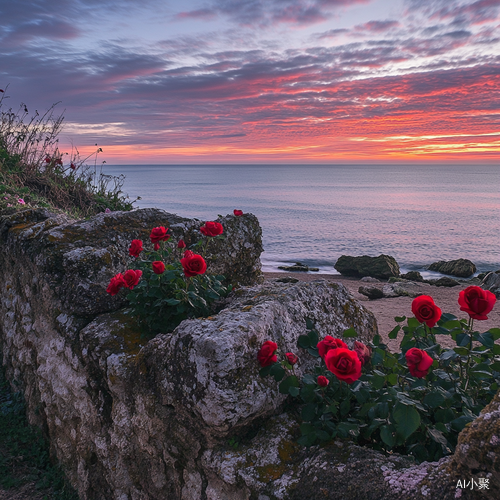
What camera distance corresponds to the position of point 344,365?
1914 mm

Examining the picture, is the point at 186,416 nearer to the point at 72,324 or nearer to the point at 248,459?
the point at 248,459

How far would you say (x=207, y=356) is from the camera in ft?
7.33

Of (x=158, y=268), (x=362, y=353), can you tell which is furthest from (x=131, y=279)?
(x=362, y=353)

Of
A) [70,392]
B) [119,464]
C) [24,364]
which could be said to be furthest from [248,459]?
[24,364]

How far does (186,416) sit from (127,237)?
2311 mm

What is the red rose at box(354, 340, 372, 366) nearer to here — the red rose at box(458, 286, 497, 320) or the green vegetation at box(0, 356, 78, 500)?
the red rose at box(458, 286, 497, 320)

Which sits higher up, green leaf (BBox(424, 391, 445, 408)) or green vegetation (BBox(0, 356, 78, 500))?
green leaf (BBox(424, 391, 445, 408))

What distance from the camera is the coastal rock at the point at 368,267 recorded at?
2144 centimetres

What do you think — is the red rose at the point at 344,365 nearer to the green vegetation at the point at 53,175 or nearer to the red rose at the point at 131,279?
the red rose at the point at 131,279

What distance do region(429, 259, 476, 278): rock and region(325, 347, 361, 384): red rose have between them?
2366cm

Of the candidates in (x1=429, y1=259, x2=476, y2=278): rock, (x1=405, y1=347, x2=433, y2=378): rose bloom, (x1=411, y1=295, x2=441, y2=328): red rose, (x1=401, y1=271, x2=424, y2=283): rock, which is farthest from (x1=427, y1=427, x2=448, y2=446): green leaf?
(x1=429, y1=259, x2=476, y2=278): rock

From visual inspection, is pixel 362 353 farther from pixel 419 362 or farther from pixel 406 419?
pixel 406 419

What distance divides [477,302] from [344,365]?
827mm

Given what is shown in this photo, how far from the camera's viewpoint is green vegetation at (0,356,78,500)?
3.58 metres
